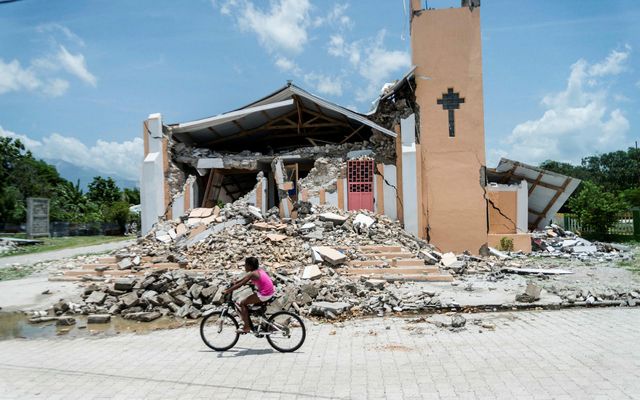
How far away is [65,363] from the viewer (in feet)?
19.8

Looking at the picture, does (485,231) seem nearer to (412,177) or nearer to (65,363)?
(412,177)

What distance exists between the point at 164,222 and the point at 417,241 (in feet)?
31.1

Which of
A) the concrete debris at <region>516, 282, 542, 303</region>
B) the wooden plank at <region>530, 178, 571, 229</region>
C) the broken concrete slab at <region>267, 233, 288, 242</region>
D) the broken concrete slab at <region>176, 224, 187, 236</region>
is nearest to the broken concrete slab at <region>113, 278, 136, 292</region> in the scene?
the broken concrete slab at <region>267, 233, 288, 242</region>

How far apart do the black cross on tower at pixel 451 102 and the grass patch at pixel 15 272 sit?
1628cm

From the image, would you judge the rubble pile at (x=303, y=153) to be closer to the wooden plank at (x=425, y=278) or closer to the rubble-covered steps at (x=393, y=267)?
the rubble-covered steps at (x=393, y=267)

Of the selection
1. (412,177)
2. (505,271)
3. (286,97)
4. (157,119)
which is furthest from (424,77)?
(157,119)

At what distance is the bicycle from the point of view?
6102 millimetres

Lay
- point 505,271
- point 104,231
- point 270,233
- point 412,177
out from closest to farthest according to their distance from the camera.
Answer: point 505,271
point 270,233
point 412,177
point 104,231

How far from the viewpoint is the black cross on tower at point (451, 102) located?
56.7 ft

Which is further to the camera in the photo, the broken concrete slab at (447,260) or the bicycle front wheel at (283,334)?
the broken concrete slab at (447,260)

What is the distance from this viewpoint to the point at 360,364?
554cm

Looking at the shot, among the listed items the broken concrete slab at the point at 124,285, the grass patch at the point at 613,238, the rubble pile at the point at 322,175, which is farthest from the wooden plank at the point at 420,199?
the grass patch at the point at 613,238

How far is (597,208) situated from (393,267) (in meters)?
16.0

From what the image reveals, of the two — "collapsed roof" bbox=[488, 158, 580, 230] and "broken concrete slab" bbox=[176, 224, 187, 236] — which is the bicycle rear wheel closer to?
"broken concrete slab" bbox=[176, 224, 187, 236]
